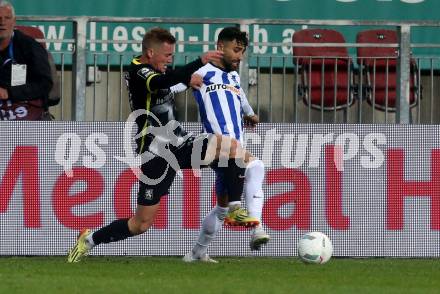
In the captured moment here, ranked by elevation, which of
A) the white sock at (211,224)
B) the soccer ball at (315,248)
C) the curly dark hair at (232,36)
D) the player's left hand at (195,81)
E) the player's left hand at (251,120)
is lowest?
the soccer ball at (315,248)

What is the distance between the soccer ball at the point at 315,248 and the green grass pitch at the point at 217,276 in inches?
3.4

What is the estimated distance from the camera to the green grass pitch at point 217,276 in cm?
870

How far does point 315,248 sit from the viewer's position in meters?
11.0

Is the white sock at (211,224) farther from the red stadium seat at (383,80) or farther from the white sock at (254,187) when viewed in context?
the red stadium seat at (383,80)

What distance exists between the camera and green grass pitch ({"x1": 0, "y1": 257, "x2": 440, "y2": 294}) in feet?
28.5

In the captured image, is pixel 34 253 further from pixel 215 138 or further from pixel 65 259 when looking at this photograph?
pixel 215 138

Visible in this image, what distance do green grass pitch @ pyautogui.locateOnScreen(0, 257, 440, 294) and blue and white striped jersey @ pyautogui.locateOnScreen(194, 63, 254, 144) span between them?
1.19 metres

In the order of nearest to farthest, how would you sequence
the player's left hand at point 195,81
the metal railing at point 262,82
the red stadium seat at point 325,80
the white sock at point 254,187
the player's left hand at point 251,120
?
1. the player's left hand at point 195,81
2. the white sock at point 254,187
3. the player's left hand at point 251,120
4. the metal railing at point 262,82
5. the red stadium seat at point 325,80

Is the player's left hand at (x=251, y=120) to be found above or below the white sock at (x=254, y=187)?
above

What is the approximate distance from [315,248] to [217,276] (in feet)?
4.83

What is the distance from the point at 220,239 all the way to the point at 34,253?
1.77 m

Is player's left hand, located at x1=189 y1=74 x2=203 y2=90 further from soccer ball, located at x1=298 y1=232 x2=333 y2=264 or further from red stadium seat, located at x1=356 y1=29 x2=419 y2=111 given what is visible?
red stadium seat, located at x1=356 y1=29 x2=419 y2=111

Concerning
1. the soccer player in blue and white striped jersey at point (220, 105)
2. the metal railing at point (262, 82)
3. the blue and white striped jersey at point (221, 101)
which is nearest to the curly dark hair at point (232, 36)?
the soccer player in blue and white striped jersey at point (220, 105)

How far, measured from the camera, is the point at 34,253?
12.2 metres
